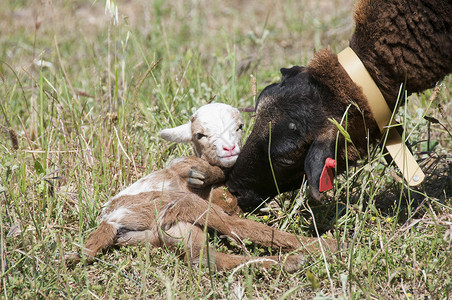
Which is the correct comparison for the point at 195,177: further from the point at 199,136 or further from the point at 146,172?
the point at 146,172

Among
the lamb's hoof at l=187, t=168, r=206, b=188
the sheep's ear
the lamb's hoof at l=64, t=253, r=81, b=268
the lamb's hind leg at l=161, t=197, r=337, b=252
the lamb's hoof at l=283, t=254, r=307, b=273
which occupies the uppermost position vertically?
the sheep's ear

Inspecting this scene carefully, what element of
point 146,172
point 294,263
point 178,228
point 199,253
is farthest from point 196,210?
point 146,172

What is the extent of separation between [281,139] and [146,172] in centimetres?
117

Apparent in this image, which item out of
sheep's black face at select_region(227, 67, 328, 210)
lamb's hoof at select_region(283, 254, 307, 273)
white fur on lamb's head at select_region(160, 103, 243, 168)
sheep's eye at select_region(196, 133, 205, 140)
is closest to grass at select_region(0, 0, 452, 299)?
lamb's hoof at select_region(283, 254, 307, 273)

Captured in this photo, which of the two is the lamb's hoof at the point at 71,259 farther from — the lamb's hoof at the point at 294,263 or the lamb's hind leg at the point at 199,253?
the lamb's hoof at the point at 294,263

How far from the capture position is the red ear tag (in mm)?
3112

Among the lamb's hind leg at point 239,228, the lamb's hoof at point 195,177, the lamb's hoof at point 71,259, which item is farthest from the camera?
the lamb's hoof at point 195,177

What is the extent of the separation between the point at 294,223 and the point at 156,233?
0.90 m

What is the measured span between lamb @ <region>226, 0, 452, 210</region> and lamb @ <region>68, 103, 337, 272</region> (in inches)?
9.3

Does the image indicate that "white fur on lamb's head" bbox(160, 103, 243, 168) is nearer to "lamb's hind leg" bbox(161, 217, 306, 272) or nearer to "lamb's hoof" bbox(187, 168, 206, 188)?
"lamb's hoof" bbox(187, 168, 206, 188)

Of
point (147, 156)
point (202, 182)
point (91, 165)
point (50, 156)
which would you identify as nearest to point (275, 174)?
point (202, 182)

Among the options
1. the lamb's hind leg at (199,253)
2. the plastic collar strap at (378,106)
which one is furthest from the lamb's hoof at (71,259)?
the plastic collar strap at (378,106)

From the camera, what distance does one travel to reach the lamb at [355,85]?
3.23 meters

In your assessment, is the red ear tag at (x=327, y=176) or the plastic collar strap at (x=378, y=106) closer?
the red ear tag at (x=327, y=176)
